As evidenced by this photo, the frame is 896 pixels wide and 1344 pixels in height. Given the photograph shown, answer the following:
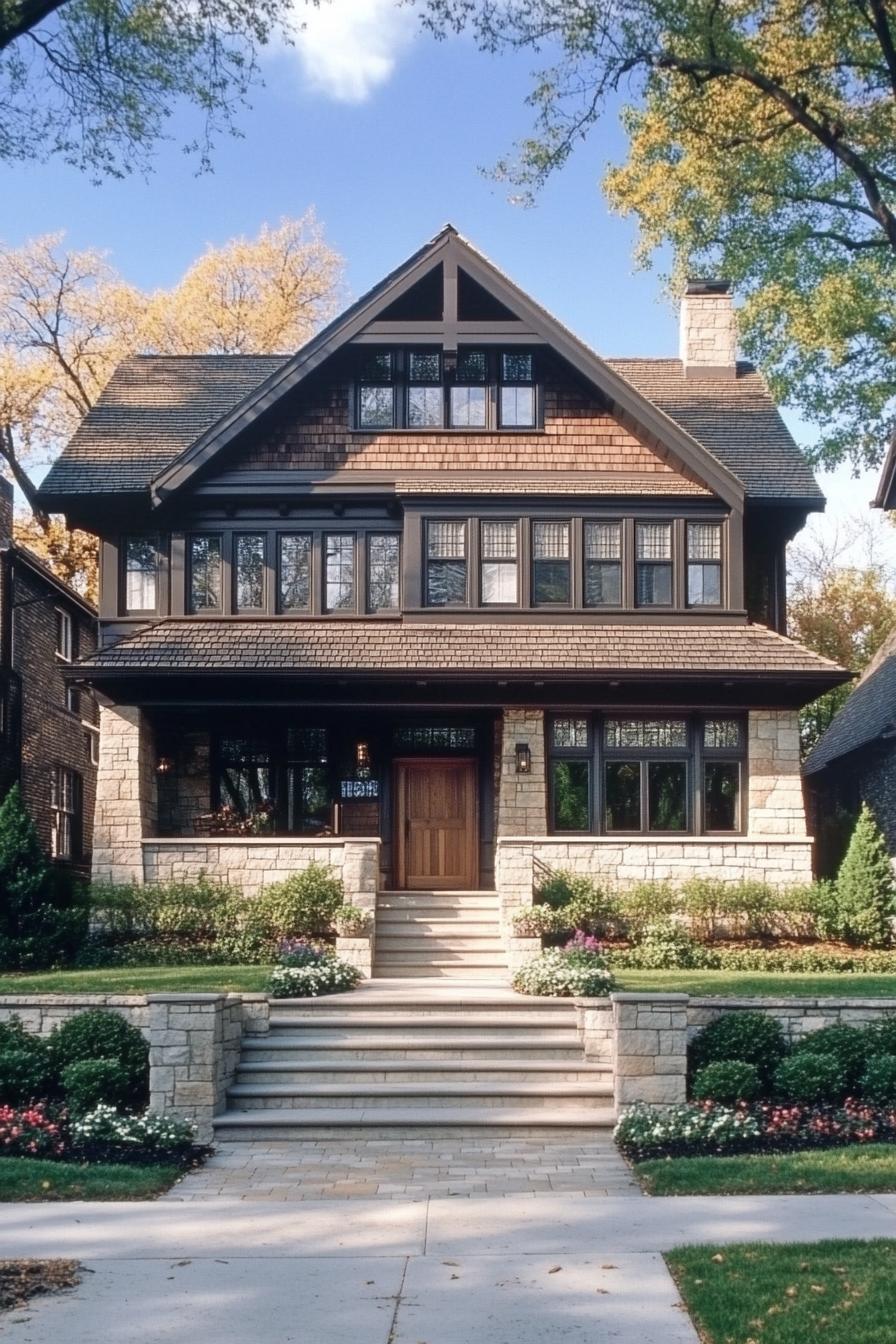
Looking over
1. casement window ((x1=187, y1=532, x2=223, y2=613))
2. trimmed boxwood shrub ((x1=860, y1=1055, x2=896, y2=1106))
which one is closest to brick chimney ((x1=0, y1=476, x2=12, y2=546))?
casement window ((x1=187, y1=532, x2=223, y2=613))

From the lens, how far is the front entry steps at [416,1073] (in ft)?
37.2

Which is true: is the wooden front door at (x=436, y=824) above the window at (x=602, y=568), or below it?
below

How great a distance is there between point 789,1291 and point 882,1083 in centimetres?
483

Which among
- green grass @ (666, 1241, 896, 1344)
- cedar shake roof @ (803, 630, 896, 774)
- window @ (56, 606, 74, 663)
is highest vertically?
window @ (56, 606, 74, 663)

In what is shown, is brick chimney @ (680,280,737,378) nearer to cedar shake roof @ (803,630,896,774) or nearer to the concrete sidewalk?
cedar shake roof @ (803,630,896,774)

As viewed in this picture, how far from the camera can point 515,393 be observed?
21.0m

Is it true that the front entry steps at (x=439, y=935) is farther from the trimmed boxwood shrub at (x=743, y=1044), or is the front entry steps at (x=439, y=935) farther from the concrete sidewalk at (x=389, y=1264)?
the concrete sidewalk at (x=389, y=1264)

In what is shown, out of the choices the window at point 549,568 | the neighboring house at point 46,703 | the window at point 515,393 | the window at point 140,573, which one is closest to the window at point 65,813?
the neighboring house at point 46,703

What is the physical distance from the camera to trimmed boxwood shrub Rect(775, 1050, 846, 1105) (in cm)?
1118

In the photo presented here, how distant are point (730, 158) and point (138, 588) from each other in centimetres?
1068

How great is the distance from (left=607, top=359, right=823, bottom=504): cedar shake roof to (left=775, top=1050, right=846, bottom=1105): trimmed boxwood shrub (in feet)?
36.5

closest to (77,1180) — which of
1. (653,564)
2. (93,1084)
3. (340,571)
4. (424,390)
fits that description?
Answer: (93,1084)

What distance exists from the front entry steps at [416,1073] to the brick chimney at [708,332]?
45.5 feet

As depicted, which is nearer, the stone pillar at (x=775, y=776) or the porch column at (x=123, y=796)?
the porch column at (x=123, y=796)
